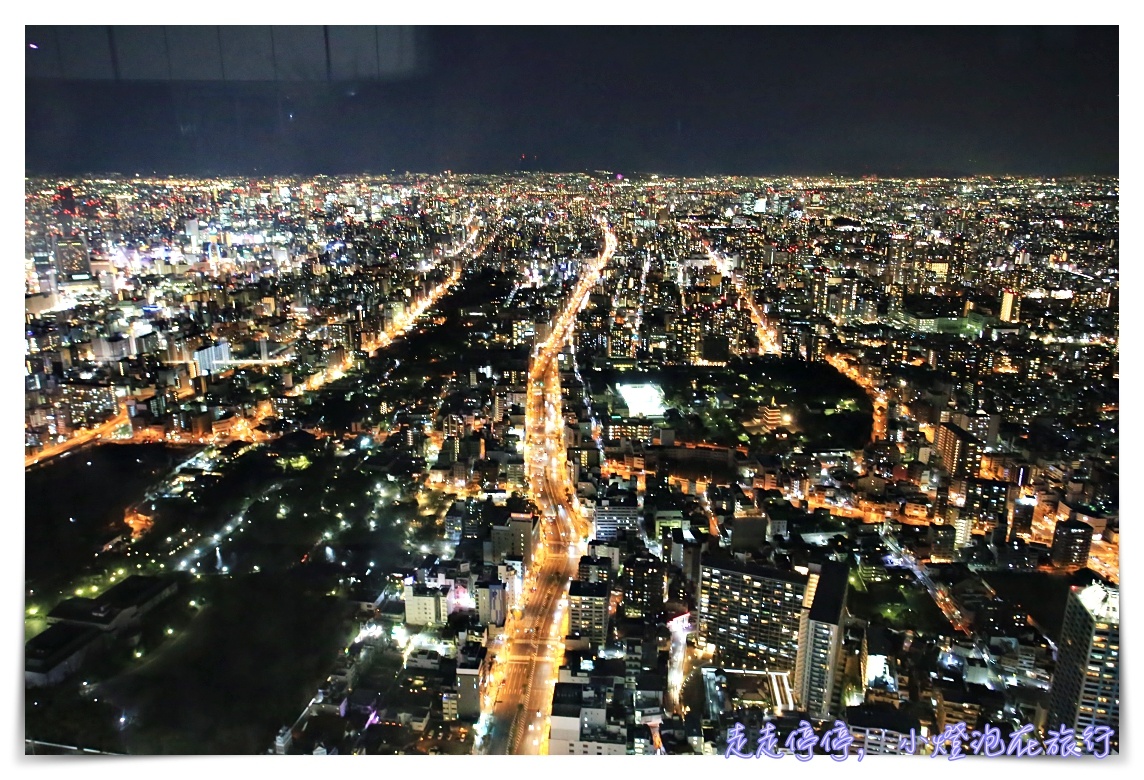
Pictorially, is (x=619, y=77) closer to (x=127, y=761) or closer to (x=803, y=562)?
(x=803, y=562)

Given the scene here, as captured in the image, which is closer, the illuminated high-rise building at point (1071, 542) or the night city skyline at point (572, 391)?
the night city skyline at point (572, 391)

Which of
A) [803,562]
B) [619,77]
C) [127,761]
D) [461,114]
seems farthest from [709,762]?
[461,114]

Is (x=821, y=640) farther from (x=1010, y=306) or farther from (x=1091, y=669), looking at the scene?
(x=1010, y=306)

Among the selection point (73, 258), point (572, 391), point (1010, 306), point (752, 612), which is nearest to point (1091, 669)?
point (752, 612)

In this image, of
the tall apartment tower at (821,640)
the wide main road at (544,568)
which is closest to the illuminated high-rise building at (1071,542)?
the tall apartment tower at (821,640)

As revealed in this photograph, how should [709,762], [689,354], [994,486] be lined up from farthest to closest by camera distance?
[689,354], [994,486], [709,762]

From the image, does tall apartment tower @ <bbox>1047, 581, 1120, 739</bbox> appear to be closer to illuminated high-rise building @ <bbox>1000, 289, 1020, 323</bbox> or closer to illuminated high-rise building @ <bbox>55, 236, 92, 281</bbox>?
illuminated high-rise building @ <bbox>1000, 289, 1020, 323</bbox>

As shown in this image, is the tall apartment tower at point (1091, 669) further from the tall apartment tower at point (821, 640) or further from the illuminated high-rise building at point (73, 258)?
the illuminated high-rise building at point (73, 258)

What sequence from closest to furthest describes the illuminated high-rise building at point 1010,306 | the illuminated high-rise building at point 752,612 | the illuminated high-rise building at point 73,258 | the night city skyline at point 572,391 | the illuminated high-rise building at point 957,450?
the night city skyline at point 572,391 → the illuminated high-rise building at point 752,612 → the illuminated high-rise building at point 73,258 → the illuminated high-rise building at point 957,450 → the illuminated high-rise building at point 1010,306
